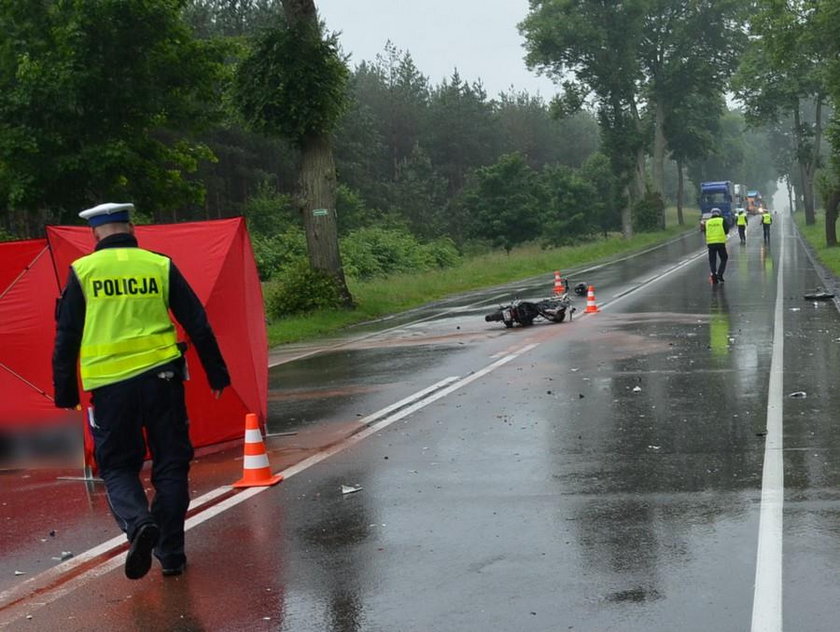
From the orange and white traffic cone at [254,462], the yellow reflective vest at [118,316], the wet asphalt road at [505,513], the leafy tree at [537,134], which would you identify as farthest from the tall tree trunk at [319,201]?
the leafy tree at [537,134]

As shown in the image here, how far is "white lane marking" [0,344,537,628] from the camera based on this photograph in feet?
19.7

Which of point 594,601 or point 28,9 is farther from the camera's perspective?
point 28,9

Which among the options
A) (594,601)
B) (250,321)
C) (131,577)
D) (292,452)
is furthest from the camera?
(250,321)

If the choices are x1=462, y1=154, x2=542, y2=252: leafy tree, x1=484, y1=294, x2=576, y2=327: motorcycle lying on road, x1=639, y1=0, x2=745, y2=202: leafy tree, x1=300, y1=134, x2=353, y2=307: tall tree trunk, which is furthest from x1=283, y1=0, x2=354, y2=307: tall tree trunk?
x1=639, y1=0, x2=745, y2=202: leafy tree

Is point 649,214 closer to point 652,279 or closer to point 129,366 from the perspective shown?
point 652,279

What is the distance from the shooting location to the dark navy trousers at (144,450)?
19.6ft

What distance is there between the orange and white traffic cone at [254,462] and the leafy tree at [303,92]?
706 inches

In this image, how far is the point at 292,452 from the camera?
32.1ft

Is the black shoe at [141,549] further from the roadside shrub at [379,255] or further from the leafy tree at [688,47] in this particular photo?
the leafy tree at [688,47]

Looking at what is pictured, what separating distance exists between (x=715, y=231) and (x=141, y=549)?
994 inches

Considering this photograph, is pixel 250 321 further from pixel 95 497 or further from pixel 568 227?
pixel 568 227

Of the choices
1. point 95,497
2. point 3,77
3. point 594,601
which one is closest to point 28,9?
point 3,77

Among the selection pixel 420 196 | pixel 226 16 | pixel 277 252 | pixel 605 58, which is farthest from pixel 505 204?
pixel 277 252

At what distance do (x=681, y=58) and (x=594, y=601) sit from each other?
2904 inches
